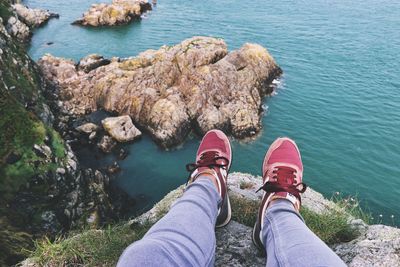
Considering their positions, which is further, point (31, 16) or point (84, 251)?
point (31, 16)

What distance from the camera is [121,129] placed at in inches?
960

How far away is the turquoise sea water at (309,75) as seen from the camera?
884 inches

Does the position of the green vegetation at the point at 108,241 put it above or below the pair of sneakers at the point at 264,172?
below

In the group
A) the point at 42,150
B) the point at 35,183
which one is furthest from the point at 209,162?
the point at 42,150

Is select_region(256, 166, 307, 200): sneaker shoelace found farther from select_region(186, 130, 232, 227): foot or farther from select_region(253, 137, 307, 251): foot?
select_region(186, 130, 232, 227): foot

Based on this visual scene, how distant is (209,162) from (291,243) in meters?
2.52

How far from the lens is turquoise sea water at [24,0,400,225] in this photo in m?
22.5

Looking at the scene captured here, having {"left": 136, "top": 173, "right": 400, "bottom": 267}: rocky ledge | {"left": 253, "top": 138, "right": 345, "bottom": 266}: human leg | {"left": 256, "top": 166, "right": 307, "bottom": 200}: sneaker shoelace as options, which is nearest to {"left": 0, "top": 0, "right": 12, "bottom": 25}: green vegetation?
Answer: {"left": 253, "top": 138, "right": 345, "bottom": 266}: human leg

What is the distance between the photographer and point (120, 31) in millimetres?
51219

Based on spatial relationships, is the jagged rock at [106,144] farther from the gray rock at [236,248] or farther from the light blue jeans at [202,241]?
the light blue jeans at [202,241]

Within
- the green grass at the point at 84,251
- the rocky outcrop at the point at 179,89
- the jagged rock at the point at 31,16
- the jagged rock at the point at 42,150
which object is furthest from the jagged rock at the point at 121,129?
the jagged rock at the point at 31,16

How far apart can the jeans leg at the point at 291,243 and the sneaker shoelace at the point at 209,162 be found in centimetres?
148

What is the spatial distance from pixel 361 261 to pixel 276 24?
48.1 metres

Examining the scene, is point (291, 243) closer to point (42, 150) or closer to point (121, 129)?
point (42, 150)
